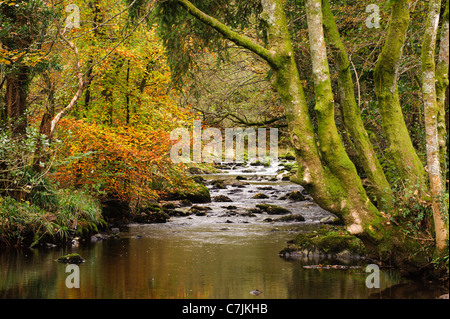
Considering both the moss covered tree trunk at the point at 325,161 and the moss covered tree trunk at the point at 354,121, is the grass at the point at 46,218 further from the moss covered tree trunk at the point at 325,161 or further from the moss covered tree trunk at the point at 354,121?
the moss covered tree trunk at the point at 354,121

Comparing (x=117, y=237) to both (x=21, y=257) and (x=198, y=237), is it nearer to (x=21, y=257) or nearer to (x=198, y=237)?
(x=198, y=237)

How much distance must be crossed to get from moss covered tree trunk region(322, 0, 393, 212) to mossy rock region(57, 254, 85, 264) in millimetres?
6412

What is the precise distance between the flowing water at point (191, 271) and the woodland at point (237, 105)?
92 centimetres

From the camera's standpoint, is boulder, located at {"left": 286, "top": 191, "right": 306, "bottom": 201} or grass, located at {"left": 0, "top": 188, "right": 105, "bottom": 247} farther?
boulder, located at {"left": 286, "top": 191, "right": 306, "bottom": 201}

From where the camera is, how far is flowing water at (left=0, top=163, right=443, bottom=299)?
811cm

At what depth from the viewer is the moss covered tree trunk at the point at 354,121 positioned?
9.06 meters

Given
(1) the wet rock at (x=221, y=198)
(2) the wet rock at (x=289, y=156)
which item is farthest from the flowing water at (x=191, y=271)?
(2) the wet rock at (x=289, y=156)

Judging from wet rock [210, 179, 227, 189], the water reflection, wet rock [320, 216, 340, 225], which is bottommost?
the water reflection

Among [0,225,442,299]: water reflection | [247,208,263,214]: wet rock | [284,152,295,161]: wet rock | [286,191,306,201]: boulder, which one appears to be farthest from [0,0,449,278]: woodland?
[284,152,295,161]: wet rock

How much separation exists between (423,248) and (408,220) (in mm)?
530

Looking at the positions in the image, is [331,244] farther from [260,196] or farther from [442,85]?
[260,196]

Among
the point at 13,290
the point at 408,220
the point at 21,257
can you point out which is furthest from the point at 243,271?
the point at 21,257

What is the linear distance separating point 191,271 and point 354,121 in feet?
14.5

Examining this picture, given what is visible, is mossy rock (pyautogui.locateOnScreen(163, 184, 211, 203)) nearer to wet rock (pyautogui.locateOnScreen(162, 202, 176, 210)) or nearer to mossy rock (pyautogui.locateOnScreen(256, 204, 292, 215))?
wet rock (pyautogui.locateOnScreen(162, 202, 176, 210))
